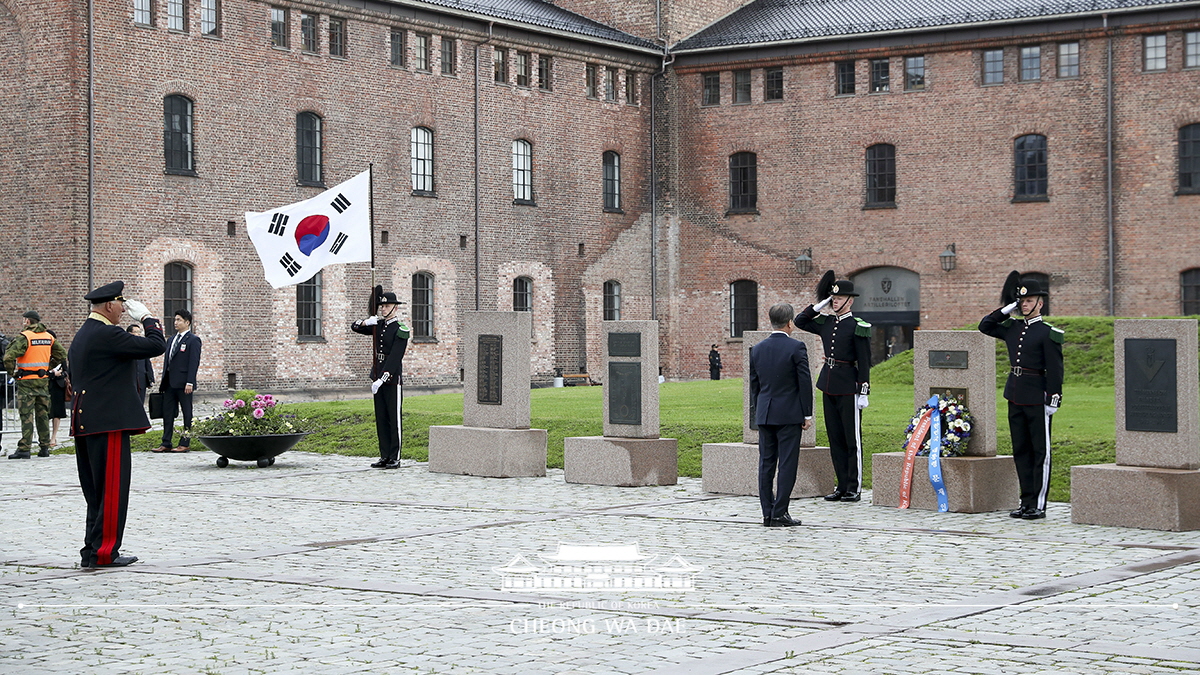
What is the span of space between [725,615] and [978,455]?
20.3 feet

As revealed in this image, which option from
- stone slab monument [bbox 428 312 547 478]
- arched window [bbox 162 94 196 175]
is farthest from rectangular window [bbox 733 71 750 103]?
stone slab monument [bbox 428 312 547 478]

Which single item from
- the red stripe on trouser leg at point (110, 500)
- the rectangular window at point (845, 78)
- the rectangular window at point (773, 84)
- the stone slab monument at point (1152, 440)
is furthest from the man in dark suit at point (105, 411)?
the rectangular window at point (773, 84)

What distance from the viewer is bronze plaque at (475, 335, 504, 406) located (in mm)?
17522

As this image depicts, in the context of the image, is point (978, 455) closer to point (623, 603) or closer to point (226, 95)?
point (623, 603)

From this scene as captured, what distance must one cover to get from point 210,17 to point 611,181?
45.9ft

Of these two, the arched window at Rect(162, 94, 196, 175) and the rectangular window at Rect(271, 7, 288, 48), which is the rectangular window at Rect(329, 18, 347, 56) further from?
the arched window at Rect(162, 94, 196, 175)

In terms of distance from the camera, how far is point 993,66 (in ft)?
138

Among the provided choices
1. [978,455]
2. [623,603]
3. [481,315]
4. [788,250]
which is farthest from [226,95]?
[623,603]

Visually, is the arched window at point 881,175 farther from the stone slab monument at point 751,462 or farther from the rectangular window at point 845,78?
the stone slab monument at point 751,462

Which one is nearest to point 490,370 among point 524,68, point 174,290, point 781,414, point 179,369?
point 781,414

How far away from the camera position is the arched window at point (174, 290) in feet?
114

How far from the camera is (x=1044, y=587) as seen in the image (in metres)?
9.61

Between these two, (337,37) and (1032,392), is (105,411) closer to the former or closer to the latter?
(1032,392)

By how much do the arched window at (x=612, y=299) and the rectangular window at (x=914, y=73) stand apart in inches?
383
